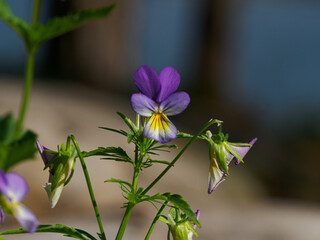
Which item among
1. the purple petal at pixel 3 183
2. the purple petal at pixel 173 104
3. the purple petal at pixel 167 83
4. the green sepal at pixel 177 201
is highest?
the purple petal at pixel 167 83

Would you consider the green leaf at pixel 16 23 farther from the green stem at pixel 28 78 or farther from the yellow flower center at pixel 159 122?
the yellow flower center at pixel 159 122

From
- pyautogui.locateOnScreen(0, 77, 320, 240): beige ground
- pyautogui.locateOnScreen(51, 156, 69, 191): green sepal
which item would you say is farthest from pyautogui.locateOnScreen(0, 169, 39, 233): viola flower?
pyautogui.locateOnScreen(0, 77, 320, 240): beige ground

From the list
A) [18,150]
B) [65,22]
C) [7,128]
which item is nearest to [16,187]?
[18,150]

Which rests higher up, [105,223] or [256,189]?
[105,223]

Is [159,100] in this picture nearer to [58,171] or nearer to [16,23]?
[58,171]

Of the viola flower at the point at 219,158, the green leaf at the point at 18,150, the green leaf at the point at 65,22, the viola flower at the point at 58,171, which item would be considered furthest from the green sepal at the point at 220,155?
the green leaf at the point at 65,22

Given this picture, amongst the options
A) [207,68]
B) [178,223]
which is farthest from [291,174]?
[178,223]

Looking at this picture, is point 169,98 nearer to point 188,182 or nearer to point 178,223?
point 178,223
